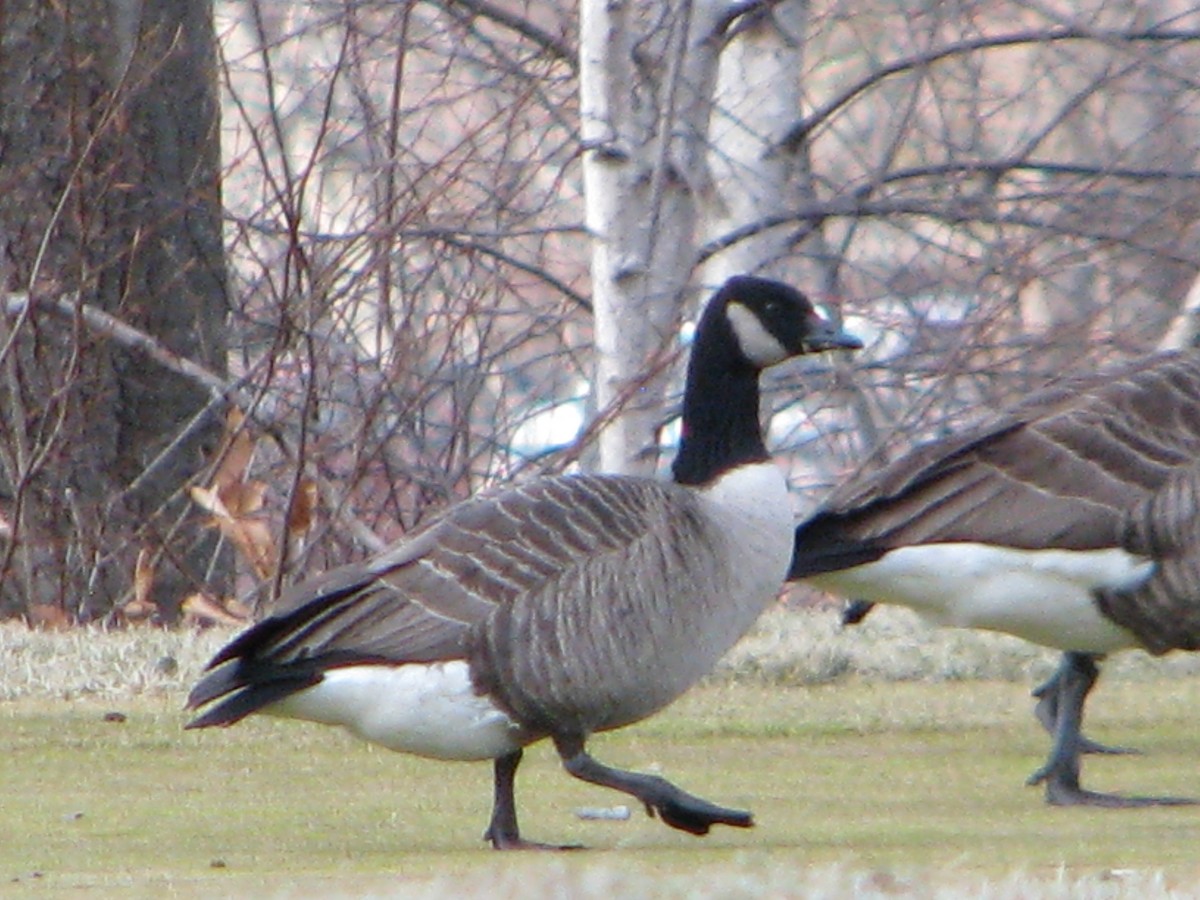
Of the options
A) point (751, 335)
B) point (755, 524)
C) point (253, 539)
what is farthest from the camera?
point (253, 539)

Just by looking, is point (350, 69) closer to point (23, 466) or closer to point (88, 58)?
point (88, 58)

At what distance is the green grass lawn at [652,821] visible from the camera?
5.36 m

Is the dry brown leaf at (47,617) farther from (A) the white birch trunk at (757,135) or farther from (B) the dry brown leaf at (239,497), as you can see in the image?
(A) the white birch trunk at (757,135)

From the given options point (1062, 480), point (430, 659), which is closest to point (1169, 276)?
point (1062, 480)

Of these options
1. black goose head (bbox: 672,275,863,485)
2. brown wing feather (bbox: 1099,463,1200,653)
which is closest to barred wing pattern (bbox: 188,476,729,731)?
black goose head (bbox: 672,275,863,485)

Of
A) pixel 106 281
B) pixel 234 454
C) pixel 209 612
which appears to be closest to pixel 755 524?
pixel 234 454

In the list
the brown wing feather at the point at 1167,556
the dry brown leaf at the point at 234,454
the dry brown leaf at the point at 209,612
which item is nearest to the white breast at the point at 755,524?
the brown wing feather at the point at 1167,556

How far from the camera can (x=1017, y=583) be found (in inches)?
292

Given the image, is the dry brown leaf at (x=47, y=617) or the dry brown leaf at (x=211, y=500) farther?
the dry brown leaf at (x=47, y=617)

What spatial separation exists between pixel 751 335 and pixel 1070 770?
5.31 feet

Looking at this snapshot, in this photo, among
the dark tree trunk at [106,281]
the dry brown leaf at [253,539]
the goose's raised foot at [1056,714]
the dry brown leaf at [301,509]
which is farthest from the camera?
the dark tree trunk at [106,281]

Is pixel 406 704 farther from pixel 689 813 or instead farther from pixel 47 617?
pixel 47 617

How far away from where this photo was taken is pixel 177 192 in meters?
12.3

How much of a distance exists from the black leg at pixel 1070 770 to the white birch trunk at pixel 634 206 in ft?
12.1
